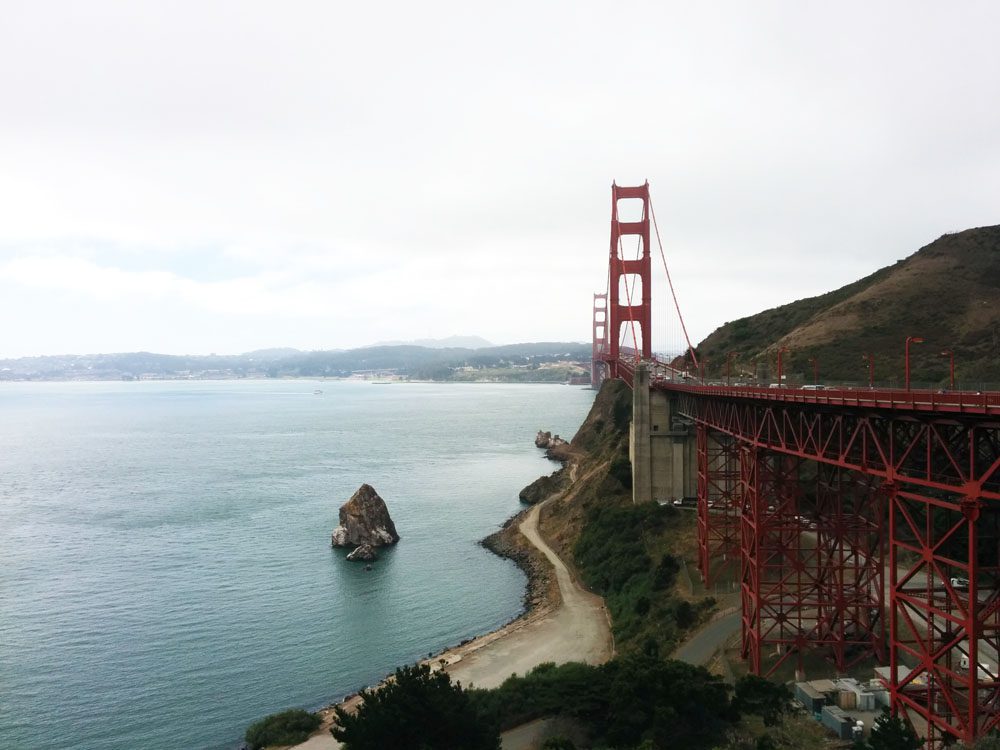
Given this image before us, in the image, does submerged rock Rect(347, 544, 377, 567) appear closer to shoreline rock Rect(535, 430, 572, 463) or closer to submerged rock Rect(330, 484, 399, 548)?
submerged rock Rect(330, 484, 399, 548)

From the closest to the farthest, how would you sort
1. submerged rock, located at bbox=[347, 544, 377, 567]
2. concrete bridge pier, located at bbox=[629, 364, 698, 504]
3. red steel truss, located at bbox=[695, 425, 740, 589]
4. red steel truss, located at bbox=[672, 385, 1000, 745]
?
red steel truss, located at bbox=[672, 385, 1000, 745], red steel truss, located at bbox=[695, 425, 740, 589], concrete bridge pier, located at bbox=[629, 364, 698, 504], submerged rock, located at bbox=[347, 544, 377, 567]

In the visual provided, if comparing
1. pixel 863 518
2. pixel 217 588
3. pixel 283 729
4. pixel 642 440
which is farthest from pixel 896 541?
pixel 217 588

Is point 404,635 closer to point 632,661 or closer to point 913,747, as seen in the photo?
point 632,661

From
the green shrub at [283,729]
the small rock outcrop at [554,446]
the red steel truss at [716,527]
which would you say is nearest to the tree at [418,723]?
the green shrub at [283,729]

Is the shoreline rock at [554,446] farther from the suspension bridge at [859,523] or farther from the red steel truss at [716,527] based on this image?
the red steel truss at [716,527]

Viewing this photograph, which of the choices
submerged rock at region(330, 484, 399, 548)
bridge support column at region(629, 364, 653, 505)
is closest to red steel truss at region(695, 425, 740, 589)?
bridge support column at region(629, 364, 653, 505)

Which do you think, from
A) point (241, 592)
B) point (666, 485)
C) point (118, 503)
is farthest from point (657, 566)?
point (118, 503)
